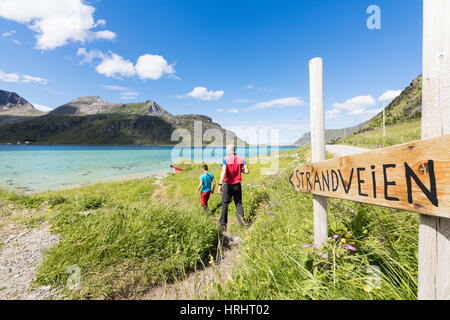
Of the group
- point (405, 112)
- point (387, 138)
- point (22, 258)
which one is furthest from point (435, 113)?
point (405, 112)

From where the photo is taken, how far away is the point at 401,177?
1.20 meters

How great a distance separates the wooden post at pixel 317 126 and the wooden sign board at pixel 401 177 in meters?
0.43

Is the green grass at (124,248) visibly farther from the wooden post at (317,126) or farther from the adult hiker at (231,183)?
the wooden post at (317,126)

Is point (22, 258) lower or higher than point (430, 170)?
lower

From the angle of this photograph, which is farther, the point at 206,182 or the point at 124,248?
the point at 206,182

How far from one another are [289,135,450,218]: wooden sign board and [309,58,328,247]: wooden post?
1.41ft

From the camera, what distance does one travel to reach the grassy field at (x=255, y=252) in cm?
182

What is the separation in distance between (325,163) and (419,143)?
34.3 inches

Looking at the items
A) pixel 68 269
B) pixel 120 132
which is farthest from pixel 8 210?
pixel 120 132

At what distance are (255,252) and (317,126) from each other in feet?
6.59

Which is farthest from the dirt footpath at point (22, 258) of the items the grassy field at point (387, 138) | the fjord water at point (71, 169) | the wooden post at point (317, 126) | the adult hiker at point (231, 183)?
the fjord water at point (71, 169)

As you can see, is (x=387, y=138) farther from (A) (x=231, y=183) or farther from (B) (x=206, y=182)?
(B) (x=206, y=182)

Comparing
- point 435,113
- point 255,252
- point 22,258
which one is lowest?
point 22,258

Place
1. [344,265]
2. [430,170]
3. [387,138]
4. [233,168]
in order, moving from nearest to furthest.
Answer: [430,170]
[344,265]
[233,168]
[387,138]
